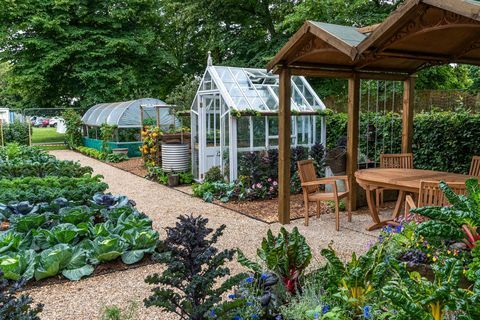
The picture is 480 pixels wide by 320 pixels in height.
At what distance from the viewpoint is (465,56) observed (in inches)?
243

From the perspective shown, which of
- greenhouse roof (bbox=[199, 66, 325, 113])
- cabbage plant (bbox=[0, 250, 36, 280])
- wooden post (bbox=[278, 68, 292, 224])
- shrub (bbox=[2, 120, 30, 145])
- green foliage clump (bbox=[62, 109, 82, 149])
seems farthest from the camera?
green foliage clump (bbox=[62, 109, 82, 149])

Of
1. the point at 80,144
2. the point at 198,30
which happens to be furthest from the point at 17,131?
the point at 198,30

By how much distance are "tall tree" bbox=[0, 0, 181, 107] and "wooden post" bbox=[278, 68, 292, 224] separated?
1453cm

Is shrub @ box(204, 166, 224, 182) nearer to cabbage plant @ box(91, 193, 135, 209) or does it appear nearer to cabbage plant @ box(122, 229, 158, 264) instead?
cabbage plant @ box(91, 193, 135, 209)

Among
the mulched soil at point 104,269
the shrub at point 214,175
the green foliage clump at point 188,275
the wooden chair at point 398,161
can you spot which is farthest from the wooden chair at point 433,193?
the shrub at point 214,175

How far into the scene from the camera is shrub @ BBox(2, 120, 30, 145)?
685 inches

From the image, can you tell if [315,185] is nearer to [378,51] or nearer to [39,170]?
[378,51]

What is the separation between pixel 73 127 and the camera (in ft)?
60.8

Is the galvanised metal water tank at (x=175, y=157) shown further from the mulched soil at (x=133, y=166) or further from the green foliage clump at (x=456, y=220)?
the green foliage clump at (x=456, y=220)

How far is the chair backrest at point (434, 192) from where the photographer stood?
4.21 meters

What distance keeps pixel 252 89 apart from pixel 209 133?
4.58 feet

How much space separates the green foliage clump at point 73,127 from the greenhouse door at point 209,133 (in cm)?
1154

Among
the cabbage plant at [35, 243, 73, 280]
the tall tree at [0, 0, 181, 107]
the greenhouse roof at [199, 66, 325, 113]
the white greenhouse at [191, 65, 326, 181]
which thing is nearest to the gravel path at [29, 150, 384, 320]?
the cabbage plant at [35, 243, 73, 280]

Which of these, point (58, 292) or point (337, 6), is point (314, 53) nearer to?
point (58, 292)
